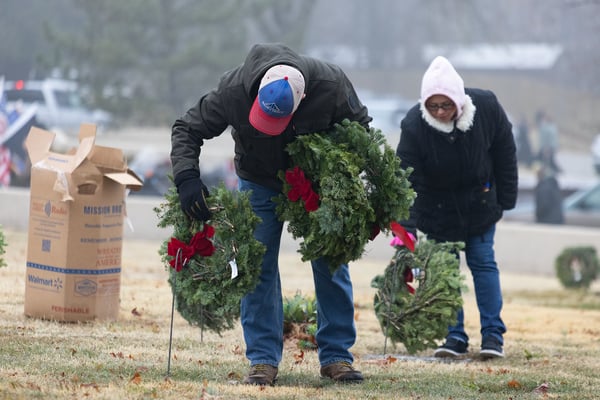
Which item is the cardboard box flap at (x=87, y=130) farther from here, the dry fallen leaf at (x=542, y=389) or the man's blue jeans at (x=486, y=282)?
the dry fallen leaf at (x=542, y=389)

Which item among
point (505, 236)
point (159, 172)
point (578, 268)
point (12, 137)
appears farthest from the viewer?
point (159, 172)

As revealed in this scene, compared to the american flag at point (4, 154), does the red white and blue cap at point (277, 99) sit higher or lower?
lower

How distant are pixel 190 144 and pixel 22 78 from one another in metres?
26.5

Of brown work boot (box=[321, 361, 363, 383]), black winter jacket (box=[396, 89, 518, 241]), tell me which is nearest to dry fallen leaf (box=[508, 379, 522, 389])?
brown work boot (box=[321, 361, 363, 383])

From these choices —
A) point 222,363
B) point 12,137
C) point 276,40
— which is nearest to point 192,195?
point 222,363

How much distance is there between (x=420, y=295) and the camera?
6.82m

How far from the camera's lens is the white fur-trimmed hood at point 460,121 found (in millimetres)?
6867

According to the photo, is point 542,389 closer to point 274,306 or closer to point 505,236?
point 274,306

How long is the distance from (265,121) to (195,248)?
71cm

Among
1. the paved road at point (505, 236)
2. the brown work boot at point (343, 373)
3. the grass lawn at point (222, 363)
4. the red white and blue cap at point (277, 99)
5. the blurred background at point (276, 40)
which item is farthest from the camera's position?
the blurred background at point (276, 40)

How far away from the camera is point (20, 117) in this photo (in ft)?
61.4

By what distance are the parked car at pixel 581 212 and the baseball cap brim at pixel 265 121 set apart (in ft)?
47.6

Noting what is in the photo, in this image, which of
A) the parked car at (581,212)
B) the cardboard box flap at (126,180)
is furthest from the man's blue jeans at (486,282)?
the parked car at (581,212)

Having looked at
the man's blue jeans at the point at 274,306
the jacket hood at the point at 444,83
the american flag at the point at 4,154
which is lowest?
the man's blue jeans at the point at 274,306
